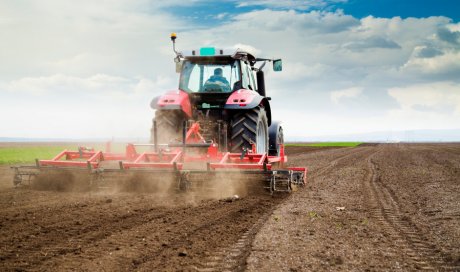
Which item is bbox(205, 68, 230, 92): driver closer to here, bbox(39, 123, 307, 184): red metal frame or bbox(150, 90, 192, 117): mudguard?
bbox(150, 90, 192, 117): mudguard

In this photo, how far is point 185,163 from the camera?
9.59m

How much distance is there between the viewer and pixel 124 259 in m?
4.34

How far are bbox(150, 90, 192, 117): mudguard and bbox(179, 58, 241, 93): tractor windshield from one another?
49 cm

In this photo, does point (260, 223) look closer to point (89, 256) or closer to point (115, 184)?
point (89, 256)

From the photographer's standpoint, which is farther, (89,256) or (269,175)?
(269,175)

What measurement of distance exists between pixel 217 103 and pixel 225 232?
16.7 feet

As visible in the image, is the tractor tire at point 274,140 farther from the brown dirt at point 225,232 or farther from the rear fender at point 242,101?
the brown dirt at point 225,232

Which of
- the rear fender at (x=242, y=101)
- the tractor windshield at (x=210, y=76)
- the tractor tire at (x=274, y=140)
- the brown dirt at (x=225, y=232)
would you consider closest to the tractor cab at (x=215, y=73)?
the tractor windshield at (x=210, y=76)

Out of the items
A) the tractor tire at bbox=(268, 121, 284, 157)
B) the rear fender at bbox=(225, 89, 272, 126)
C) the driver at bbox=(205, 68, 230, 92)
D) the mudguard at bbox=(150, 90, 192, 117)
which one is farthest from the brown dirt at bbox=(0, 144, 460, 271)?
the tractor tire at bbox=(268, 121, 284, 157)

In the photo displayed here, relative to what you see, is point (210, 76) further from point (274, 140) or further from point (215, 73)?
point (274, 140)

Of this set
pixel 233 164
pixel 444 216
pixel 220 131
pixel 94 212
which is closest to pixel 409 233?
pixel 444 216

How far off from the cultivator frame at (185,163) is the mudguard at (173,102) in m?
0.42

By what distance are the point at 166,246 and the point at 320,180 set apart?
25.9 ft

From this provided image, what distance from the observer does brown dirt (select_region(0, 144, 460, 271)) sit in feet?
14.3
